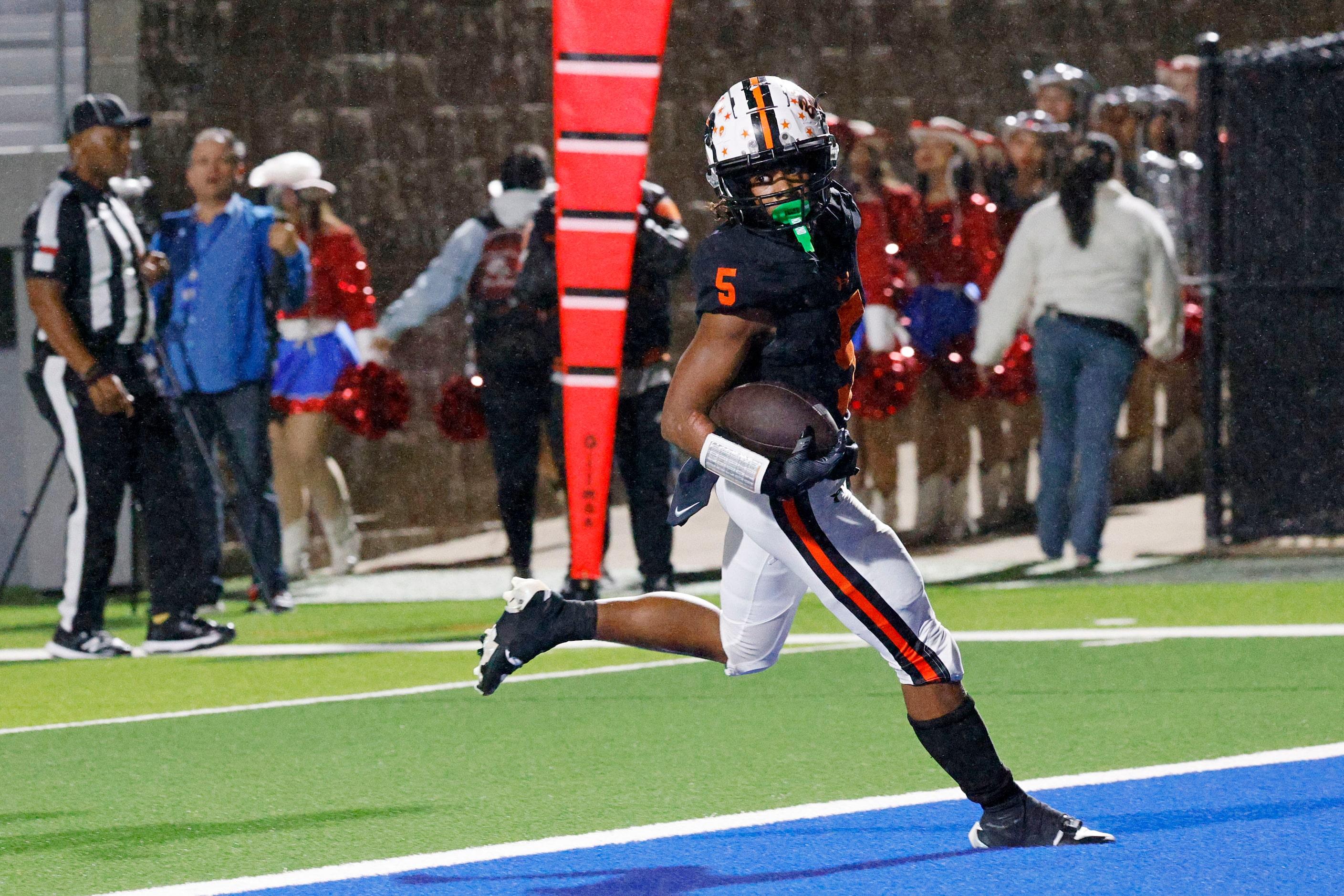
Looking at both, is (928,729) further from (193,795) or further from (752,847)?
(193,795)

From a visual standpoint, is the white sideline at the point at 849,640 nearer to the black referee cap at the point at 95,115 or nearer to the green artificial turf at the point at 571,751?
the green artificial turf at the point at 571,751

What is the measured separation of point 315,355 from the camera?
12.1 metres

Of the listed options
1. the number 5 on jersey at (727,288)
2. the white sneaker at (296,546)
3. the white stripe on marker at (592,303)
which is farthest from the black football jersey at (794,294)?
the white sneaker at (296,546)

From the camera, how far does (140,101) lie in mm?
13000

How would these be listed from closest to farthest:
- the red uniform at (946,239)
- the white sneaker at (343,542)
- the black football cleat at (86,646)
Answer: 1. the black football cleat at (86,646)
2. the red uniform at (946,239)
3. the white sneaker at (343,542)

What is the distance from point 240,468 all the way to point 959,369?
3937 millimetres

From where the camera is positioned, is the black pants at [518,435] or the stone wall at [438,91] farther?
the stone wall at [438,91]

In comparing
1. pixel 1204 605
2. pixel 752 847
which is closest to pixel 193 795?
pixel 752 847

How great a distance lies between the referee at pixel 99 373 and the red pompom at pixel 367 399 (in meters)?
2.70

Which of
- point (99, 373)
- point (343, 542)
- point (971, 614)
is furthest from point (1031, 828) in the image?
point (343, 542)

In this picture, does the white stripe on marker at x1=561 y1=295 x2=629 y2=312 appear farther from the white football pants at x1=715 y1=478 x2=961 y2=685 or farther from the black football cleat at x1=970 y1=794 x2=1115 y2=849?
the black football cleat at x1=970 y1=794 x2=1115 y2=849

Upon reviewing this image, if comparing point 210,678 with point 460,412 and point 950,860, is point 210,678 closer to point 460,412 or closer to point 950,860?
point 460,412

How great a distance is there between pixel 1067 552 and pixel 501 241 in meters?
3.80

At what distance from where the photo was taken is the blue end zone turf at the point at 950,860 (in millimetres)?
4883
